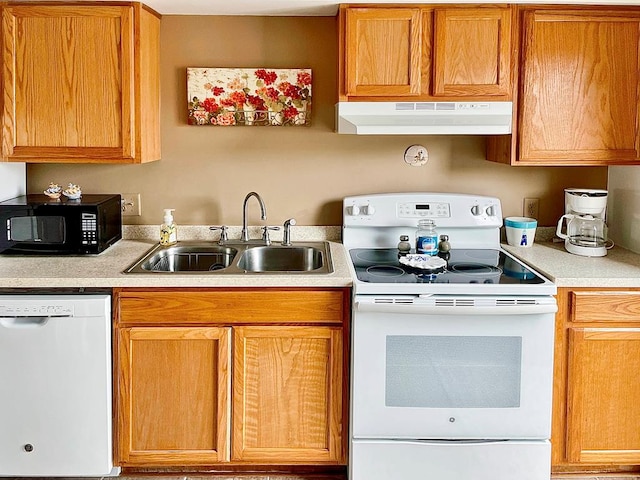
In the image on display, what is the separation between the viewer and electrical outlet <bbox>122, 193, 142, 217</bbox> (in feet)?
11.0

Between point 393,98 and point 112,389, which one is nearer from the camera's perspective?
point 112,389

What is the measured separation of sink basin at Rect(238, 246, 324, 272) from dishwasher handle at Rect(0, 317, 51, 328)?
0.90 metres

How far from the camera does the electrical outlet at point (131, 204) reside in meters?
3.34

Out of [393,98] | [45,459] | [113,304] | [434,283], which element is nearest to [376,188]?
[393,98]

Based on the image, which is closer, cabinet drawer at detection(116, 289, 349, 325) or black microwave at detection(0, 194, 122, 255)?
cabinet drawer at detection(116, 289, 349, 325)

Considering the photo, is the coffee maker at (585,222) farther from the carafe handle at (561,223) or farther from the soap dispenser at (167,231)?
the soap dispenser at (167,231)

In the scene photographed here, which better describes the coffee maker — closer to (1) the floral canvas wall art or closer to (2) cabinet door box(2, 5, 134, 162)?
(1) the floral canvas wall art

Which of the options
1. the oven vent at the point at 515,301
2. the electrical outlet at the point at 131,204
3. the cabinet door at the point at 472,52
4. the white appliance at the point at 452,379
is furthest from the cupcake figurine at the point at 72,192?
the oven vent at the point at 515,301

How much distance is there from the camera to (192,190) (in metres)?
3.35

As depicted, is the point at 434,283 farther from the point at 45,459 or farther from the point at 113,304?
the point at 45,459

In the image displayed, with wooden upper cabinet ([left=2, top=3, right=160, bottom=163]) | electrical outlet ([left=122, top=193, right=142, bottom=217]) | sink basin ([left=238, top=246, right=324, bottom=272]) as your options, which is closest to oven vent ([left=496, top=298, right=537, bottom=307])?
sink basin ([left=238, top=246, right=324, bottom=272])

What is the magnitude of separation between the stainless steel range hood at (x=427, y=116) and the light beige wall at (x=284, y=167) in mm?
405

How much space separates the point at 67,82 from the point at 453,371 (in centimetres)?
185

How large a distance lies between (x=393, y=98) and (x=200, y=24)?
94 cm
